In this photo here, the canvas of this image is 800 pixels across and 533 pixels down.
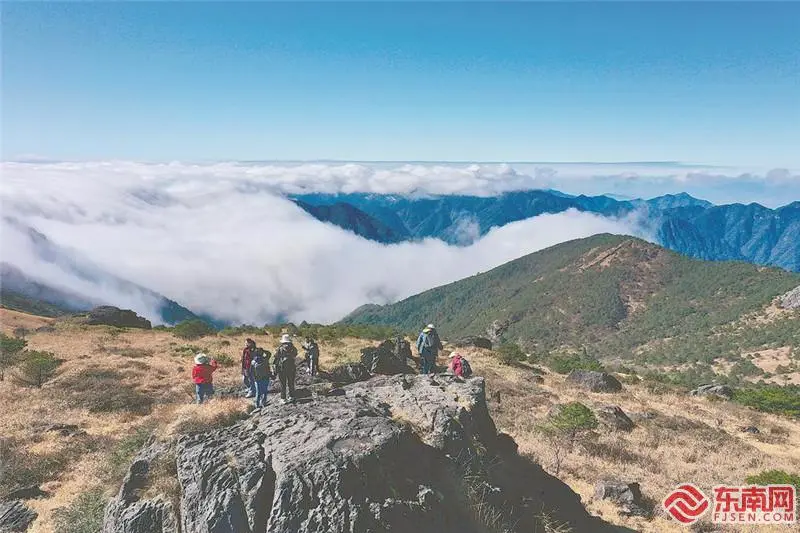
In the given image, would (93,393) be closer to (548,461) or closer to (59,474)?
(59,474)

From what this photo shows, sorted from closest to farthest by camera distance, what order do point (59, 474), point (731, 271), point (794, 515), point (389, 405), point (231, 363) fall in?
point (389, 405) < point (794, 515) < point (59, 474) < point (231, 363) < point (731, 271)

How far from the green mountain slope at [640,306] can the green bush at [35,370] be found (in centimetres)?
10159

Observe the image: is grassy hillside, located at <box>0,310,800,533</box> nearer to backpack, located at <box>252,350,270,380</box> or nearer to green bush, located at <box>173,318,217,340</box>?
backpack, located at <box>252,350,270,380</box>

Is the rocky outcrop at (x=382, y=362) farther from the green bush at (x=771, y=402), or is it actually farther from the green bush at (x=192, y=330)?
the green bush at (x=771, y=402)

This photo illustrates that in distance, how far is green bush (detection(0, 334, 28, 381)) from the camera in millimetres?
27427

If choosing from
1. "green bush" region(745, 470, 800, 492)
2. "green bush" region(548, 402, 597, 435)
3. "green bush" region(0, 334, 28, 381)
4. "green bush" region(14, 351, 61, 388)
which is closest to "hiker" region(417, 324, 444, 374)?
"green bush" region(548, 402, 597, 435)

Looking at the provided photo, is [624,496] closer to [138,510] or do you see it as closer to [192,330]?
[138,510]

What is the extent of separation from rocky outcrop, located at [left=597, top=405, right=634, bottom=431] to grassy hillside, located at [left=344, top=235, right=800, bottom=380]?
80.9 metres

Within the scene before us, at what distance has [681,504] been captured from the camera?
14172 millimetres

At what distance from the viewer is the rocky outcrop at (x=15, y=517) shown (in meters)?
11.7

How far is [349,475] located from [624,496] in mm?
9756

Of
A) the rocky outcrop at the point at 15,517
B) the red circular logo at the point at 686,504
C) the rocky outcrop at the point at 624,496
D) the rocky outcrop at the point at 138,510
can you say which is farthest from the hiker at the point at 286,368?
the red circular logo at the point at 686,504

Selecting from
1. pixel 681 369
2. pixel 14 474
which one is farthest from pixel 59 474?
pixel 681 369

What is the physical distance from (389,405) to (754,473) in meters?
15.5
